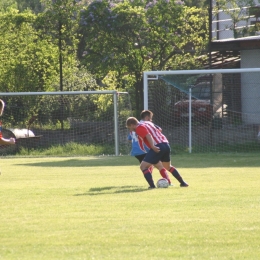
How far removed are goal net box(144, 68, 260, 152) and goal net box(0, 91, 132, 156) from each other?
148cm

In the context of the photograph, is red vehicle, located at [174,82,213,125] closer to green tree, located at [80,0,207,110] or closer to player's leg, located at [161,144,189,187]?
green tree, located at [80,0,207,110]

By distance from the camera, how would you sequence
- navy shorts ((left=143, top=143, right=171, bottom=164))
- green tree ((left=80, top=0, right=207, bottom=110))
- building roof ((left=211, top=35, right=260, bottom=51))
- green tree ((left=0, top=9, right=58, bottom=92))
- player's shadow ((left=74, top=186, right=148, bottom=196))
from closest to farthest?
player's shadow ((left=74, top=186, right=148, bottom=196)), navy shorts ((left=143, top=143, right=171, bottom=164)), building roof ((left=211, top=35, right=260, bottom=51)), green tree ((left=80, top=0, right=207, bottom=110)), green tree ((left=0, top=9, right=58, bottom=92))

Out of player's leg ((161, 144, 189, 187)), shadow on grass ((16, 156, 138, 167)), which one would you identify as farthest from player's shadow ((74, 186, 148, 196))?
shadow on grass ((16, 156, 138, 167))

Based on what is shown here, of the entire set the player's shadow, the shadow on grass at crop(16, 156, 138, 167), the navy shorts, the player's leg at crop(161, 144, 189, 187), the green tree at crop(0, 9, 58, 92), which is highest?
the green tree at crop(0, 9, 58, 92)

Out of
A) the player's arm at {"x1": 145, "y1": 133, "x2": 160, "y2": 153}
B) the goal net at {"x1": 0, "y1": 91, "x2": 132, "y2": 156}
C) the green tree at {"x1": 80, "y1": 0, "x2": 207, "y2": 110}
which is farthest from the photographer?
the green tree at {"x1": 80, "y1": 0, "x2": 207, "y2": 110}

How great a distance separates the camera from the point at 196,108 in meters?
24.3

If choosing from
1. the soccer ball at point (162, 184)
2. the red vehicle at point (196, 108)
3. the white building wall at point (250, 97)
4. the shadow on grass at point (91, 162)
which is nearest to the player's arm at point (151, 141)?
the soccer ball at point (162, 184)

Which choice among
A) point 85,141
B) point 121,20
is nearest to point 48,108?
point 85,141

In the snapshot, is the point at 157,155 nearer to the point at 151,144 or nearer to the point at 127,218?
the point at 151,144

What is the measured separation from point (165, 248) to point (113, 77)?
2712 centimetres

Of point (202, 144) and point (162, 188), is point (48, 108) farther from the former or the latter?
point (162, 188)

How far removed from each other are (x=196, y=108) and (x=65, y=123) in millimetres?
4815

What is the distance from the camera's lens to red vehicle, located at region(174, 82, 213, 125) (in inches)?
945

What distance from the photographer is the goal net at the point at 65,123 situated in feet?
82.0
